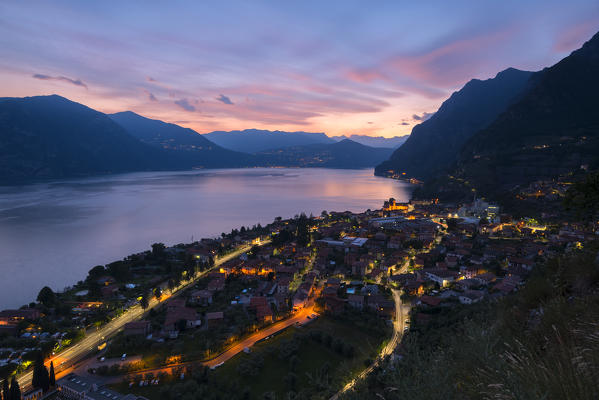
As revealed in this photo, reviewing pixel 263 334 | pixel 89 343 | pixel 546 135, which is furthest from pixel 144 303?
pixel 546 135

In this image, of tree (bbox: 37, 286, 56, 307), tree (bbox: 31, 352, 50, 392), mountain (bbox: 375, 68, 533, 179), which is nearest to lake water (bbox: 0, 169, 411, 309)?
tree (bbox: 37, 286, 56, 307)

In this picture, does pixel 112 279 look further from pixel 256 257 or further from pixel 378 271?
pixel 378 271

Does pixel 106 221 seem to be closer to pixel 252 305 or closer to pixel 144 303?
pixel 144 303

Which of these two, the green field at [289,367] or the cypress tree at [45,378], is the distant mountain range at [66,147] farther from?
the green field at [289,367]

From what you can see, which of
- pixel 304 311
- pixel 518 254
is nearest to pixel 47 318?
pixel 304 311

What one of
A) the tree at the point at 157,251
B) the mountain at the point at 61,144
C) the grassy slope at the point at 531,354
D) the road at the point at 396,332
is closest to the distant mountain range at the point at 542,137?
the road at the point at 396,332

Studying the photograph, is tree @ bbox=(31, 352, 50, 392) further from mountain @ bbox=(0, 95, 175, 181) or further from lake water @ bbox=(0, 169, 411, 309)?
mountain @ bbox=(0, 95, 175, 181)
